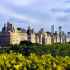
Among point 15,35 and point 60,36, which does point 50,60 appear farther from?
point 60,36

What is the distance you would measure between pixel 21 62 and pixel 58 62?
2.79ft

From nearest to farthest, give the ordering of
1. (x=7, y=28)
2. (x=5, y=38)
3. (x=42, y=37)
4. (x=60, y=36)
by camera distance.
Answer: (x=5, y=38) < (x=7, y=28) < (x=42, y=37) < (x=60, y=36)

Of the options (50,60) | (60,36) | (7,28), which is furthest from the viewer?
(60,36)

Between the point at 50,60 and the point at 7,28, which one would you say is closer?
the point at 50,60

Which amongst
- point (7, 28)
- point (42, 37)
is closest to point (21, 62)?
point (7, 28)

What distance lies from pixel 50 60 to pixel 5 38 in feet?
216

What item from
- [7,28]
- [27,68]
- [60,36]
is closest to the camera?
[27,68]

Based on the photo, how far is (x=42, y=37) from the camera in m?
90.7

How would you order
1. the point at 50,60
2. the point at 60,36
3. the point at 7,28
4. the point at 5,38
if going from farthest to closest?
the point at 60,36 < the point at 7,28 < the point at 5,38 < the point at 50,60

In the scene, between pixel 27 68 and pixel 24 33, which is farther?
pixel 24 33

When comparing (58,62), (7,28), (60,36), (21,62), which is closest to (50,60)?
(58,62)

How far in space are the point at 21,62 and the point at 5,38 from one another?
2606 inches

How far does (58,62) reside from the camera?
8102 millimetres

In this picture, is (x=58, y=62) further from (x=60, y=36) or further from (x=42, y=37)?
(x=60, y=36)
